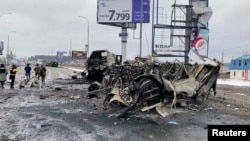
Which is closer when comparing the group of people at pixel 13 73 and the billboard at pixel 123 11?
the group of people at pixel 13 73

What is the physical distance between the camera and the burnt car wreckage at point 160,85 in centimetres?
1369

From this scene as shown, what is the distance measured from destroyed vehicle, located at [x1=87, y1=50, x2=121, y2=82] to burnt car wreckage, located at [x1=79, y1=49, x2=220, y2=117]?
9.74 m

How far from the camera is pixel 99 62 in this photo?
96.5ft

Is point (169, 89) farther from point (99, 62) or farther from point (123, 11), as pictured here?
point (123, 11)

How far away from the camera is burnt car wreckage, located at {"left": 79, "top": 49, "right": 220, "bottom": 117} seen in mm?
13693

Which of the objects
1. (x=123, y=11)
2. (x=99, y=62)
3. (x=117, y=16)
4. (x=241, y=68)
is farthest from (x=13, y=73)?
(x=241, y=68)

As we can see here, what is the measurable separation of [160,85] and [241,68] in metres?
36.8

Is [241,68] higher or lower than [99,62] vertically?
lower

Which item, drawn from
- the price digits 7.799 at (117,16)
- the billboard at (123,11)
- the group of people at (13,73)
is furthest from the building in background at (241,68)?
the group of people at (13,73)

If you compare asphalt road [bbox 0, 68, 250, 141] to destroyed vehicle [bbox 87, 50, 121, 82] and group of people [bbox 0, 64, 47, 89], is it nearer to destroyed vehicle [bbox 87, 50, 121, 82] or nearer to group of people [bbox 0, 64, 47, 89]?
group of people [bbox 0, 64, 47, 89]

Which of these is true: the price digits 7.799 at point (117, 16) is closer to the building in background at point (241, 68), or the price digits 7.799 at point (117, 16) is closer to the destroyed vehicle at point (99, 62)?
the destroyed vehicle at point (99, 62)

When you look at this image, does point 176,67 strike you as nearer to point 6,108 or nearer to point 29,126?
point 6,108

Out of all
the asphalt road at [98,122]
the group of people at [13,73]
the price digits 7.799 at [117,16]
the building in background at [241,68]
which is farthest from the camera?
the building in background at [241,68]

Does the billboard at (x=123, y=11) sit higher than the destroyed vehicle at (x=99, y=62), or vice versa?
the billboard at (x=123, y=11)
